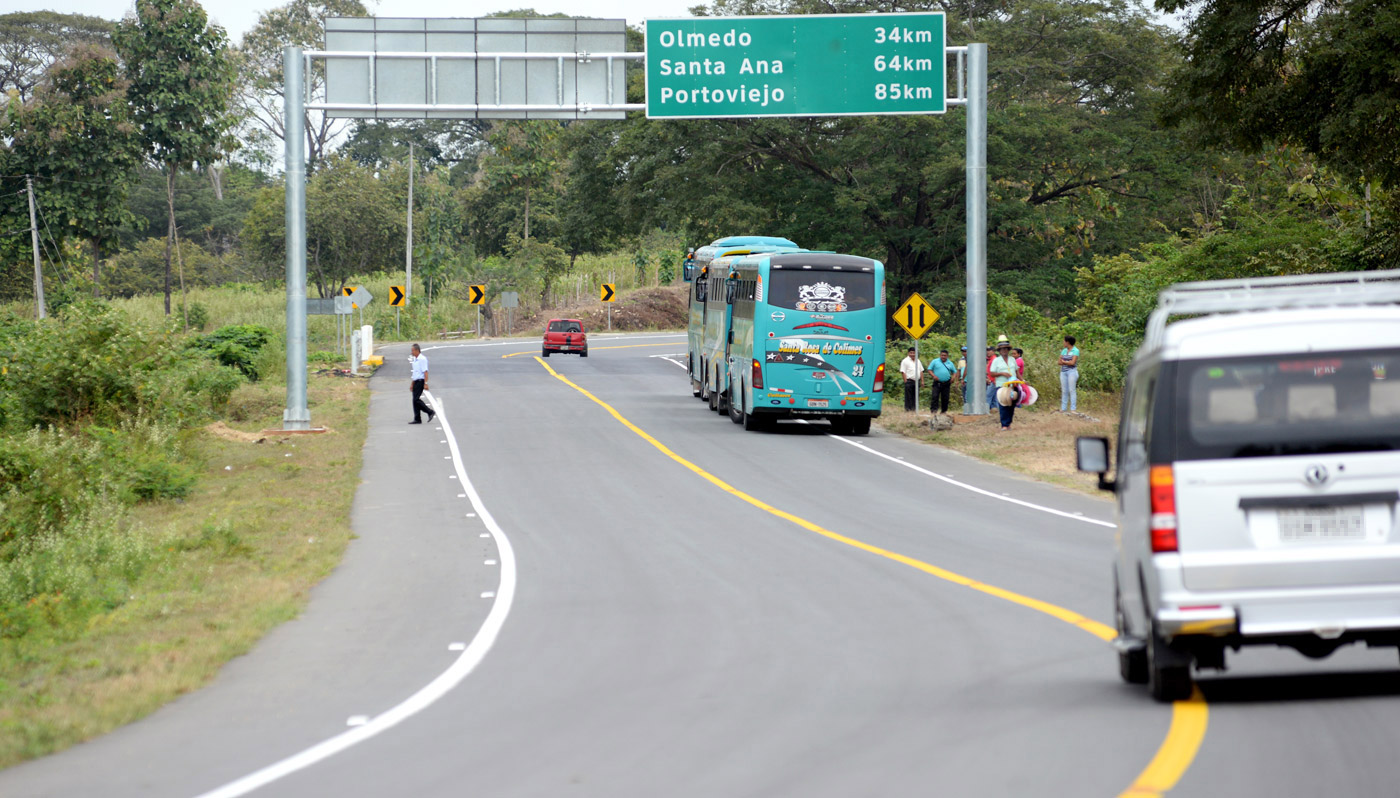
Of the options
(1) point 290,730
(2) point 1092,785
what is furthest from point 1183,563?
(1) point 290,730

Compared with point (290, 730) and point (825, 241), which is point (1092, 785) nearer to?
point (290, 730)

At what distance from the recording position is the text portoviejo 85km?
31188 millimetres

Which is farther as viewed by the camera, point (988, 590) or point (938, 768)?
point (988, 590)

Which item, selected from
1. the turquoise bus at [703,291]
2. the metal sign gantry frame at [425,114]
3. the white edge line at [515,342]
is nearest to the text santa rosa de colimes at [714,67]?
the metal sign gantry frame at [425,114]

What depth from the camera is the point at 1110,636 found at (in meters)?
10.7

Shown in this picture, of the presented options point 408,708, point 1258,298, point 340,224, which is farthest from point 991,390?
point 340,224

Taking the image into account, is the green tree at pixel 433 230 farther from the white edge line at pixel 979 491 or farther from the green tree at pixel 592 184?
the white edge line at pixel 979 491

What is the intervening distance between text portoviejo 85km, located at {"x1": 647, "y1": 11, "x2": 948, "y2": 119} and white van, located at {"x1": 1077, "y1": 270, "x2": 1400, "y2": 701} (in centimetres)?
2443

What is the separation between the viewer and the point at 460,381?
45.6 m

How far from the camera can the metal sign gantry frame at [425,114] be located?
2984cm

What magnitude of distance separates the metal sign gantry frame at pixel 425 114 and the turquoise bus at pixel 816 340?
227 cm

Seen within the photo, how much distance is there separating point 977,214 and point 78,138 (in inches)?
1621

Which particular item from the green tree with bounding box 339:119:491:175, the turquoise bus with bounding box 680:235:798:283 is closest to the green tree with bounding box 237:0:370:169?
the green tree with bounding box 339:119:491:175

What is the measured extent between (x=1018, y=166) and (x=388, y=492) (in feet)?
101
